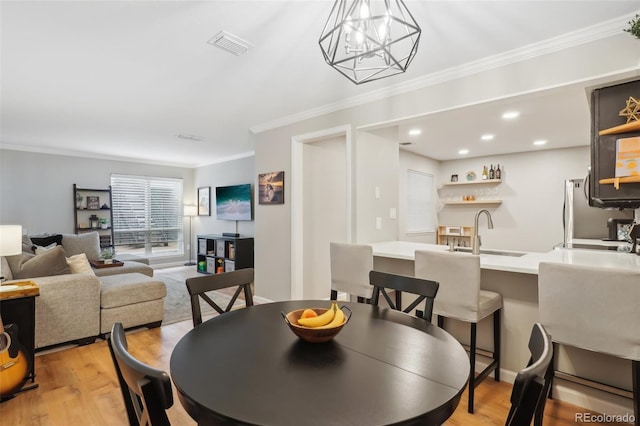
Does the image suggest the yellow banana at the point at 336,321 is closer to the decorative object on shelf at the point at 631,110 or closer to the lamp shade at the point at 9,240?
the decorative object on shelf at the point at 631,110

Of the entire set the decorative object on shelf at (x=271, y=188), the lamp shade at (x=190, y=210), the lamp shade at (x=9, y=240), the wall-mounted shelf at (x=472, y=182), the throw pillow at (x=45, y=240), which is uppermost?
the wall-mounted shelf at (x=472, y=182)

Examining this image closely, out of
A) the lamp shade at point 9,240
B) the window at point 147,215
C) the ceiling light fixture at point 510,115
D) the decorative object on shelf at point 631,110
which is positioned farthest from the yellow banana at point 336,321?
the window at point 147,215

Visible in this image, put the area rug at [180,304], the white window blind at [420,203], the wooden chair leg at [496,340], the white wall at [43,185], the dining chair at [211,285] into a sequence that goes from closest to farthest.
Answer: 1. the dining chair at [211,285]
2. the wooden chair leg at [496,340]
3. the area rug at [180,304]
4. the white wall at [43,185]
5. the white window blind at [420,203]

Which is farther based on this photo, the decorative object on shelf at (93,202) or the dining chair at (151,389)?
the decorative object on shelf at (93,202)

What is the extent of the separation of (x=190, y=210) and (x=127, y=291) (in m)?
4.64

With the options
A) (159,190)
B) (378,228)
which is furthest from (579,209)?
(159,190)

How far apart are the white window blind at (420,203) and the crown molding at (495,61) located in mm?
2910

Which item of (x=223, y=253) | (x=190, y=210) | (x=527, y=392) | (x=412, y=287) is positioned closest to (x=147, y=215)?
(x=190, y=210)

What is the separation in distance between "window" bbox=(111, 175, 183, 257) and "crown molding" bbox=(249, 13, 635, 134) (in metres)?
5.36

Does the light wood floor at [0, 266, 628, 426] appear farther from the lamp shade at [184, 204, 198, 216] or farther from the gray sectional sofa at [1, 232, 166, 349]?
the lamp shade at [184, 204, 198, 216]

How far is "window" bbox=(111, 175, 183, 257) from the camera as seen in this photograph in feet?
23.0

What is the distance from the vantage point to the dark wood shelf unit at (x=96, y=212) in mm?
6281

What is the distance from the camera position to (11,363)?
7.04 ft

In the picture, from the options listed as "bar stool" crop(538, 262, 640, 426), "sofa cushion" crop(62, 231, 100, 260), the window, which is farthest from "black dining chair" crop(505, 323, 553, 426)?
the window
